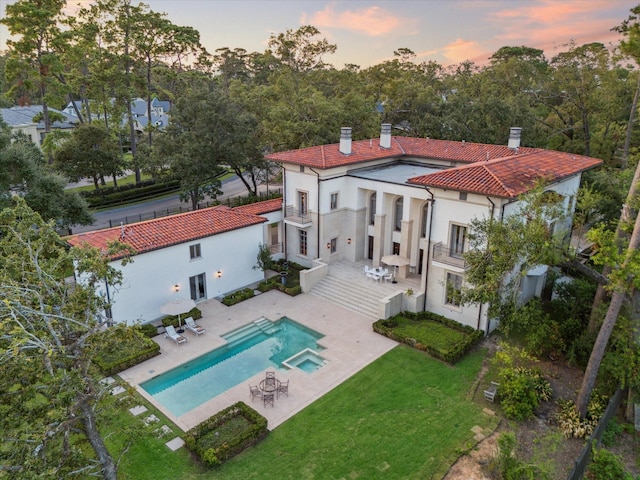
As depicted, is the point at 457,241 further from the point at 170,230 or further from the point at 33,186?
the point at 33,186

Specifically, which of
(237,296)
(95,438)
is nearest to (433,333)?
(237,296)

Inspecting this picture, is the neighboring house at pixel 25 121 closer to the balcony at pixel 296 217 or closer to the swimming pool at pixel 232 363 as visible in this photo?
the balcony at pixel 296 217

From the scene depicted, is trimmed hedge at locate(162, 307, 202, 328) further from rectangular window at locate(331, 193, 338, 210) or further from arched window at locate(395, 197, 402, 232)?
arched window at locate(395, 197, 402, 232)

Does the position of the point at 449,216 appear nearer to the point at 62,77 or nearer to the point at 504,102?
the point at 504,102

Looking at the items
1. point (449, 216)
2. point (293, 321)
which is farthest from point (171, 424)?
point (449, 216)

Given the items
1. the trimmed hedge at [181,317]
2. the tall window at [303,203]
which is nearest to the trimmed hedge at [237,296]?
the trimmed hedge at [181,317]

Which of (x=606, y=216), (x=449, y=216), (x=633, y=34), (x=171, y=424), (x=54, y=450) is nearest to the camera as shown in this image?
(x=54, y=450)

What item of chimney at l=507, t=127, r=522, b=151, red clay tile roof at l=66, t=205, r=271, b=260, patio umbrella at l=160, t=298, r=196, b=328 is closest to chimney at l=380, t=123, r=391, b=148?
chimney at l=507, t=127, r=522, b=151
